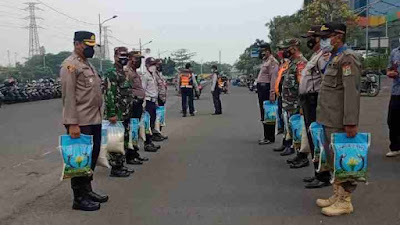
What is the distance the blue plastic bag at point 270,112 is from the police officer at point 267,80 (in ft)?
0.38

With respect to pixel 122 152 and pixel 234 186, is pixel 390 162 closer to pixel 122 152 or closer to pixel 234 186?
pixel 234 186

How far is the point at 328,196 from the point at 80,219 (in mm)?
2868

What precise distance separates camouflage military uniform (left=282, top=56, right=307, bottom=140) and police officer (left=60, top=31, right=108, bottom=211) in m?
3.28

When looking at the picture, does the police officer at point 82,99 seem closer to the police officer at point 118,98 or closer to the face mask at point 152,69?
the police officer at point 118,98

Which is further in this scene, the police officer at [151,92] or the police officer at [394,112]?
the police officer at [151,92]

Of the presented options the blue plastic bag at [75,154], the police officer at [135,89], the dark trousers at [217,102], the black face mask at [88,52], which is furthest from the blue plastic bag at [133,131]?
the dark trousers at [217,102]

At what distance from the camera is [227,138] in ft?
37.9

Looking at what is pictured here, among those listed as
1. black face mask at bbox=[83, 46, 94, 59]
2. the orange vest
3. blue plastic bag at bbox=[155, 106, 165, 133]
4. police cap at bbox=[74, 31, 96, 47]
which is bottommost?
blue plastic bag at bbox=[155, 106, 165, 133]

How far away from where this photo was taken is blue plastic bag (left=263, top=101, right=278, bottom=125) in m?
9.96

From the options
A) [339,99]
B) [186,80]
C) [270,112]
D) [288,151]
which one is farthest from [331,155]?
[186,80]

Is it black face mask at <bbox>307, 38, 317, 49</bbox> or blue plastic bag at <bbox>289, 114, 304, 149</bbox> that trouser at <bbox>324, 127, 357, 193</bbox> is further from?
blue plastic bag at <bbox>289, 114, 304, 149</bbox>

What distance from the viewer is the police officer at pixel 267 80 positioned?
10.1 metres

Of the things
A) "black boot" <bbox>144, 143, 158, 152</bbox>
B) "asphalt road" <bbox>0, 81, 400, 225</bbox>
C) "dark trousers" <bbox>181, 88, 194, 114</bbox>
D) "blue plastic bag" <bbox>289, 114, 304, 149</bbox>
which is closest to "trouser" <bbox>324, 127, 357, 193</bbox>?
"asphalt road" <bbox>0, 81, 400, 225</bbox>

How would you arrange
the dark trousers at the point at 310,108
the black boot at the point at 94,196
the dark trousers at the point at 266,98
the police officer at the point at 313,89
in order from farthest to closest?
the dark trousers at the point at 266,98 < the dark trousers at the point at 310,108 < the police officer at the point at 313,89 < the black boot at the point at 94,196
